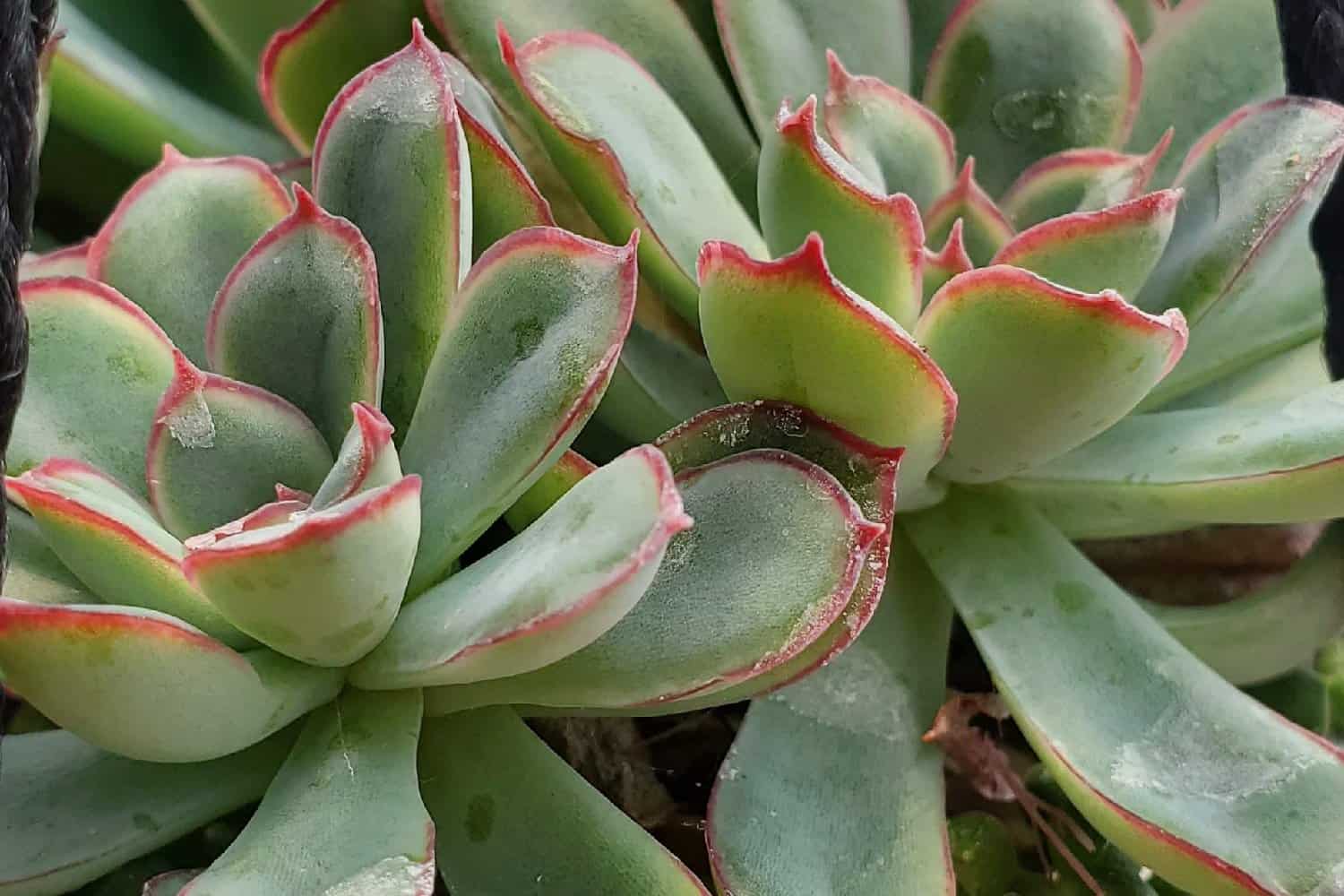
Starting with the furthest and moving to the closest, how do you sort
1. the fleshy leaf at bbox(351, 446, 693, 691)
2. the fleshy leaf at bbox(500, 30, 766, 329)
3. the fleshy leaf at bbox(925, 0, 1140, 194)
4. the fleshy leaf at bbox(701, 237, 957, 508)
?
1. the fleshy leaf at bbox(925, 0, 1140, 194)
2. the fleshy leaf at bbox(500, 30, 766, 329)
3. the fleshy leaf at bbox(701, 237, 957, 508)
4. the fleshy leaf at bbox(351, 446, 693, 691)

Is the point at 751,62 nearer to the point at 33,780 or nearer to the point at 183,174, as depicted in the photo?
the point at 183,174

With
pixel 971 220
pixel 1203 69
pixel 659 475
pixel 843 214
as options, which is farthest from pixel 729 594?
pixel 1203 69

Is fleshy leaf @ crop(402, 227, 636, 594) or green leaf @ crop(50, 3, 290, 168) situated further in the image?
green leaf @ crop(50, 3, 290, 168)

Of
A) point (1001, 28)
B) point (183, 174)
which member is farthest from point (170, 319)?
point (1001, 28)

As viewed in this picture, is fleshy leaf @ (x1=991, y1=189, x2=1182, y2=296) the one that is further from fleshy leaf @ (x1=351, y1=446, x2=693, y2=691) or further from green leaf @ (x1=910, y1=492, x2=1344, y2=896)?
fleshy leaf @ (x1=351, y1=446, x2=693, y2=691)

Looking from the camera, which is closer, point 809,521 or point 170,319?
point 809,521

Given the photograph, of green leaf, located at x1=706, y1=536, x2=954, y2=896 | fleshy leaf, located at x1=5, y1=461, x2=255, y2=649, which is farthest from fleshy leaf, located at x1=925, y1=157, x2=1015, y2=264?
fleshy leaf, located at x1=5, y1=461, x2=255, y2=649
